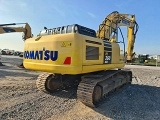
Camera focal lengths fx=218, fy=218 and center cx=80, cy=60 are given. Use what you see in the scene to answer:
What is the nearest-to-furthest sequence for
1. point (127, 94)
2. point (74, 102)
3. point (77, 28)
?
point (77, 28) < point (74, 102) < point (127, 94)

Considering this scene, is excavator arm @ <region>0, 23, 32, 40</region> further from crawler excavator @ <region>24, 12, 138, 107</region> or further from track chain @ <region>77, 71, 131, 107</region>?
track chain @ <region>77, 71, 131, 107</region>

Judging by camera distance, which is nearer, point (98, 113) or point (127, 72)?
point (98, 113)

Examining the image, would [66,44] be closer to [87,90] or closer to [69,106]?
[87,90]

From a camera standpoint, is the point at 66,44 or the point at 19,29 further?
the point at 19,29

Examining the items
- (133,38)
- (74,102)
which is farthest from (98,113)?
(133,38)

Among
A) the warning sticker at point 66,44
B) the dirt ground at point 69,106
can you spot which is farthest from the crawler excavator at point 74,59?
the dirt ground at point 69,106

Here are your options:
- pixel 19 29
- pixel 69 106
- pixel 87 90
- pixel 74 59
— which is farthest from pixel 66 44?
pixel 19 29

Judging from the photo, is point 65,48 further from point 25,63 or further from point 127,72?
point 127,72

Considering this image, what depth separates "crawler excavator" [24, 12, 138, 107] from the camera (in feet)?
18.8

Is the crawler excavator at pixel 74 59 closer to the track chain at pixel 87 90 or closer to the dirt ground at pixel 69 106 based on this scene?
the track chain at pixel 87 90

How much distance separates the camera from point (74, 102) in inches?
262

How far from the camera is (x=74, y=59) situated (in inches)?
223

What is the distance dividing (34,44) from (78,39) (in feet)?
4.87

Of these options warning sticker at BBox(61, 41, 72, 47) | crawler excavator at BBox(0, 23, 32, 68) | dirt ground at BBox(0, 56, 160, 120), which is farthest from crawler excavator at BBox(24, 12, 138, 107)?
crawler excavator at BBox(0, 23, 32, 68)
